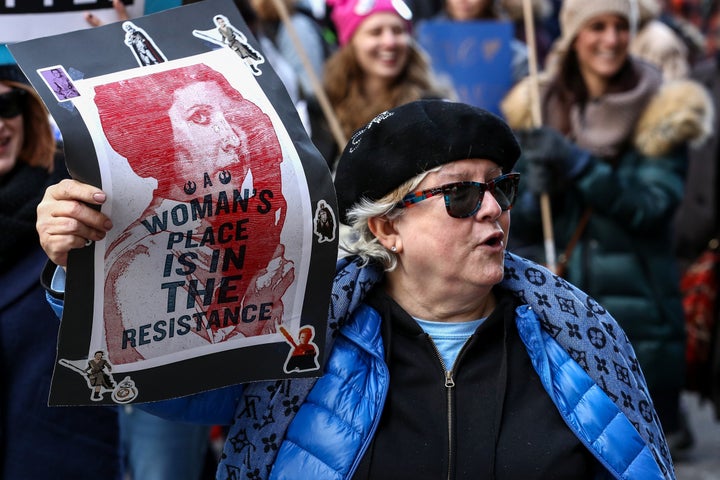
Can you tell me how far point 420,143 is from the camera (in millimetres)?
2820

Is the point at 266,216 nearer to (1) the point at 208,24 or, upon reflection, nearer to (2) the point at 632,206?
(1) the point at 208,24

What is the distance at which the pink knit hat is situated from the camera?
552cm

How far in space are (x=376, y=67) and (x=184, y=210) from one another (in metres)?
3.13

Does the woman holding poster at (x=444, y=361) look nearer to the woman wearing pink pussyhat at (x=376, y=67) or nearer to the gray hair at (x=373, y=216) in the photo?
the gray hair at (x=373, y=216)

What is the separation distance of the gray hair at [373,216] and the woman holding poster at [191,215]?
0.44m

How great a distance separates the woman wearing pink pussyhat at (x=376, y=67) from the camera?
5.34 metres

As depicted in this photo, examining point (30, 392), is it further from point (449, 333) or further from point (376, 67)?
point (376, 67)

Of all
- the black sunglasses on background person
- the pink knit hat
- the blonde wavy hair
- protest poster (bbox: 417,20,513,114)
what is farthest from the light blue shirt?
protest poster (bbox: 417,20,513,114)

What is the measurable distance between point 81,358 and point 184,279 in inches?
9.9

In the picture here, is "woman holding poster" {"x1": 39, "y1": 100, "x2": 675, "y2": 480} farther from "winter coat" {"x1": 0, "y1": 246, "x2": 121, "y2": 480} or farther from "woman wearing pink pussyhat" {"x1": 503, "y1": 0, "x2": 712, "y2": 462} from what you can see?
"woman wearing pink pussyhat" {"x1": 503, "y1": 0, "x2": 712, "y2": 462}

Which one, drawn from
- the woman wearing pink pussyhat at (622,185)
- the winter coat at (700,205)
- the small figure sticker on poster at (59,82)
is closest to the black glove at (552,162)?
the woman wearing pink pussyhat at (622,185)

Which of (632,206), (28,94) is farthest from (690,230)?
(28,94)

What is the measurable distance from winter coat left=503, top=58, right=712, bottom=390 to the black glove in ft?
0.16

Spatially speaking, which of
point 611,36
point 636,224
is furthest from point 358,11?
point 636,224
